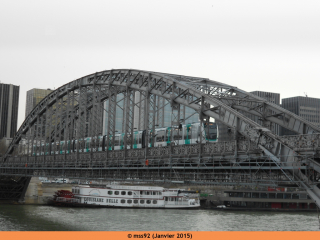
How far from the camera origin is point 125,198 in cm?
7206

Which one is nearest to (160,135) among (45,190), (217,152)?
(217,152)

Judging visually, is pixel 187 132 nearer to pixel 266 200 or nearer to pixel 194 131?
pixel 194 131

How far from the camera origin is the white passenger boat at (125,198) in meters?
71.6

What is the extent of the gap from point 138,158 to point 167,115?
42493mm

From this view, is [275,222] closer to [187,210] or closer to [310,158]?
[187,210]

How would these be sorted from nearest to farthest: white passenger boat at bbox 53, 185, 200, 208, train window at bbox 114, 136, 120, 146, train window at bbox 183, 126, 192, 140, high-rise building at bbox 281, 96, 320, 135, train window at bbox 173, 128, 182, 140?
train window at bbox 183, 126, 192, 140
train window at bbox 173, 128, 182, 140
train window at bbox 114, 136, 120, 146
white passenger boat at bbox 53, 185, 200, 208
high-rise building at bbox 281, 96, 320, 135

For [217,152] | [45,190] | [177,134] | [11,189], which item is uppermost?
[177,134]

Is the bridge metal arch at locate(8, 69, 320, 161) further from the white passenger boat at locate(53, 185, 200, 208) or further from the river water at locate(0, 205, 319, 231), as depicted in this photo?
the white passenger boat at locate(53, 185, 200, 208)

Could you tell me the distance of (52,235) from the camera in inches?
1545

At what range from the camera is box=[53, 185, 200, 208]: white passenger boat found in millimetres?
71625

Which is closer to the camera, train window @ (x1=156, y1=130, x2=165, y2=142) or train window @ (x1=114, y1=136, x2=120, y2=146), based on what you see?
train window @ (x1=156, y1=130, x2=165, y2=142)

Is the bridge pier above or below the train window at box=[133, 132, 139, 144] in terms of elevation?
below

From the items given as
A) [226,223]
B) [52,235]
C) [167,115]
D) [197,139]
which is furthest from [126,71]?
[167,115]

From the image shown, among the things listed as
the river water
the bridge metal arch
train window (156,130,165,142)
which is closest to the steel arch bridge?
the bridge metal arch
